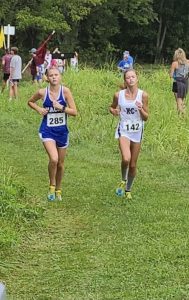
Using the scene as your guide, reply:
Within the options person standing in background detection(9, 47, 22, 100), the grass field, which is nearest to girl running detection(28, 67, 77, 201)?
the grass field

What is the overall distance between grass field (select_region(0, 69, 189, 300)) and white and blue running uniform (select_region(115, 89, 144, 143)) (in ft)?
2.68

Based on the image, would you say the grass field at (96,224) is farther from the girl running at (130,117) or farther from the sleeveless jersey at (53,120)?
the sleeveless jersey at (53,120)

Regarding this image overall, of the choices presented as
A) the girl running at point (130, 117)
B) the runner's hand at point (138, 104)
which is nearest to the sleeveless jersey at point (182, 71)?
the girl running at point (130, 117)

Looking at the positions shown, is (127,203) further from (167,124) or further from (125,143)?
(167,124)

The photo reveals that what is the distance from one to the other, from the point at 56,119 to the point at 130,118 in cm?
93

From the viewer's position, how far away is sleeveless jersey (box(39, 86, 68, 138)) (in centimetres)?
828

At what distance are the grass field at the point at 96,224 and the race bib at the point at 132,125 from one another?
2.89ft

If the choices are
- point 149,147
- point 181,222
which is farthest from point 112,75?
point 181,222

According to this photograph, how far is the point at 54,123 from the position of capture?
833cm

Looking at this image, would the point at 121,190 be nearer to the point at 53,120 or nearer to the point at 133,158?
the point at 133,158

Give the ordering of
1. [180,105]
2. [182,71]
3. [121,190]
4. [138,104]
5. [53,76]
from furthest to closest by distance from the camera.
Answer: [182,71] < [180,105] < [121,190] < [138,104] < [53,76]

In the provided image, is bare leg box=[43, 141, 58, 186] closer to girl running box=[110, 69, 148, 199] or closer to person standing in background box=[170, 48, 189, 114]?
girl running box=[110, 69, 148, 199]

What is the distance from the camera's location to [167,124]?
46.8 feet

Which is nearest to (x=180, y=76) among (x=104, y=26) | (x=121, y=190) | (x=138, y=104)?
(x=121, y=190)
